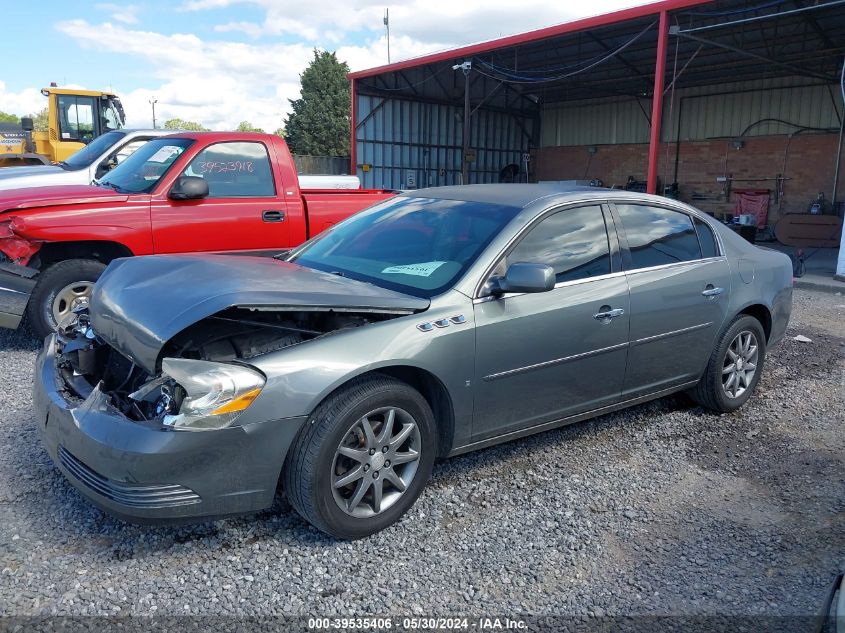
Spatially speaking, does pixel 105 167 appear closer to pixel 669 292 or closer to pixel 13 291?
pixel 13 291

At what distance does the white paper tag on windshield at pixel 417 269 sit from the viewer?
142 inches

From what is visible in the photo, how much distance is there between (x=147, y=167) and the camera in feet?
21.0

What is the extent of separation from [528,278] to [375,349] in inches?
32.8

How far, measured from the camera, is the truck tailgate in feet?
22.3

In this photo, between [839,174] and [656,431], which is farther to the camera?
[839,174]

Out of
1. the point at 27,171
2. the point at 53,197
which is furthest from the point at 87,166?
the point at 53,197

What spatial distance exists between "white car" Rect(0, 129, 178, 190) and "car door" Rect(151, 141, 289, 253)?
4.60ft

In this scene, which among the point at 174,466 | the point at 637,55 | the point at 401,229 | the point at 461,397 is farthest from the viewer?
the point at 637,55

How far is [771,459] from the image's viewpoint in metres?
4.20

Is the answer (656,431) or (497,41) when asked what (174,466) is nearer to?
(656,431)

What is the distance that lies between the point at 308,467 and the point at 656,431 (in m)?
2.66

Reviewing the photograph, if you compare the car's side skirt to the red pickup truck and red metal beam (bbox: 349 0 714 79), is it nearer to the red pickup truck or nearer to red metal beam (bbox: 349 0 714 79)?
the red pickup truck

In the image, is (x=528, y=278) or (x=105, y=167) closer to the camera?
(x=528, y=278)

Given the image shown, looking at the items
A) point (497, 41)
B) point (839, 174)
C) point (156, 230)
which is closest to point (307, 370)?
point (156, 230)
